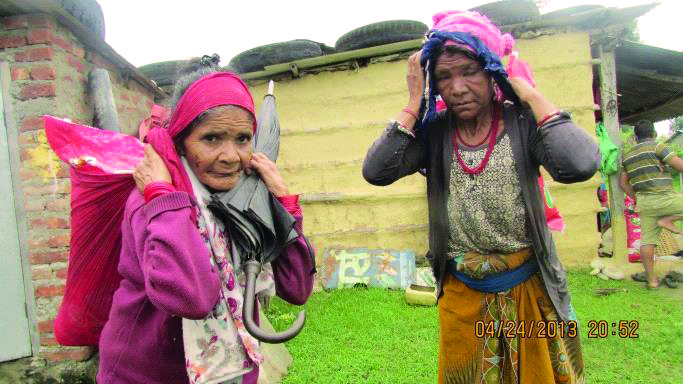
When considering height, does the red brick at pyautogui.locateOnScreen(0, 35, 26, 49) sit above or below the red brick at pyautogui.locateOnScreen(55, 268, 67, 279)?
above

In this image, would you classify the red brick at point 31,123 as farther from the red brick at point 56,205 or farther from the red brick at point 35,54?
the red brick at point 56,205

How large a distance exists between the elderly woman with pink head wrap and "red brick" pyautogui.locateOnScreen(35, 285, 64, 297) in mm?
2635

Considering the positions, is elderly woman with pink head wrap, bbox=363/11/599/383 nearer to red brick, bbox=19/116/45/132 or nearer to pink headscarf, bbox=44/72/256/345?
pink headscarf, bbox=44/72/256/345

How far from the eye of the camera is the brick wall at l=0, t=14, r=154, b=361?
10.00 feet

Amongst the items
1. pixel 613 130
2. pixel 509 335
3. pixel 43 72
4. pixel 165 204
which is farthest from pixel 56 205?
pixel 613 130

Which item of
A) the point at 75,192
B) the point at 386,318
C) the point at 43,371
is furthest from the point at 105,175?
the point at 386,318

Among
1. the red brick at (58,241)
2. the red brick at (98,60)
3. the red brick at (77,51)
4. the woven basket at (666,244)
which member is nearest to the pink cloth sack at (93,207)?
the red brick at (58,241)

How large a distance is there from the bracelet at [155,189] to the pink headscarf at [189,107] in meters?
0.05

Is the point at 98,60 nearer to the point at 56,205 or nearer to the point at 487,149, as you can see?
the point at 56,205

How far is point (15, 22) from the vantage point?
3.04 m

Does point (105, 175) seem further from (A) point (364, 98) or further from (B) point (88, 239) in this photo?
(A) point (364, 98)

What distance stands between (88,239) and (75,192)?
0.55ft

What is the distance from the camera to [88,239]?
1.45 m


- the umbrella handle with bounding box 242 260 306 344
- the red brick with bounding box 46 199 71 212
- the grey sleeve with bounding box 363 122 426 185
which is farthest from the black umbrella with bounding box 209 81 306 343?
the red brick with bounding box 46 199 71 212
